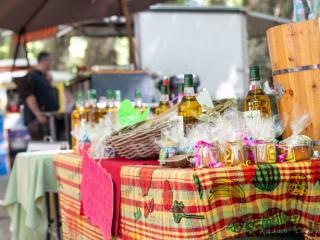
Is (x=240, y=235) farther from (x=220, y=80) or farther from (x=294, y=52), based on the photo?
(x=220, y=80)

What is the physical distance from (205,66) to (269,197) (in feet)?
19.9

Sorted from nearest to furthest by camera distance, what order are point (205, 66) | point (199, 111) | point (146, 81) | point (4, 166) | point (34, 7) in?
point (199, 111), point (146, 81), point (34, 7), point (205, 66), point (4, 166)

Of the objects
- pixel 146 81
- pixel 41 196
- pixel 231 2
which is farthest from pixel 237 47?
pixel 231 2

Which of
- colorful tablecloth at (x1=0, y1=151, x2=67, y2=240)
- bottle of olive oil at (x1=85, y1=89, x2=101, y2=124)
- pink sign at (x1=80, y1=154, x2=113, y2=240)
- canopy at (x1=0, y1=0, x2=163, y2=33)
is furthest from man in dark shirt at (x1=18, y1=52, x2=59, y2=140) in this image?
pink sign at (x1=80, y1=154, x2=113, y2=240)

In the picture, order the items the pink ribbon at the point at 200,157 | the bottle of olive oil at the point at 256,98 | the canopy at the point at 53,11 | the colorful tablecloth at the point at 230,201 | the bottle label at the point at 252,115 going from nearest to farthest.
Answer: the colorful tablecloth at the point at 230,201 → the pink ribbon at the point at 200,157 → the bottle label at the point at 252,115 → the bottle of olive oil at the point at 256,98 → the canopy at the point at 53,11

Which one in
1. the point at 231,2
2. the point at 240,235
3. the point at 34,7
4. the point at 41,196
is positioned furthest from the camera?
the point at 231,2

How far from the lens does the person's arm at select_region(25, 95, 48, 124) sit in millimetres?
7430

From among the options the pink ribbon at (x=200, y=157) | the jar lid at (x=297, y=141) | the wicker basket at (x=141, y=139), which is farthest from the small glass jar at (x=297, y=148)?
the wicker basket at (x=141, y=139)

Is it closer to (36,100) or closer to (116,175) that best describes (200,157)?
Result: (116,175)

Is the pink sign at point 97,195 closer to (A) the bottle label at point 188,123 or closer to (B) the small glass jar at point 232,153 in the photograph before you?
(A) the bottle label at point 188,123

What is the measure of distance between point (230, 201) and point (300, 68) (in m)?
0.60

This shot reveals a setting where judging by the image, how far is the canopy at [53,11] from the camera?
22.4ft

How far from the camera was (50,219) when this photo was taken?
416cm

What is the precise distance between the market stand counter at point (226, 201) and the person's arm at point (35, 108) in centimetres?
537
